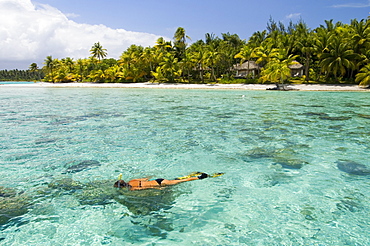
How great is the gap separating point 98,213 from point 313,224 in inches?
157

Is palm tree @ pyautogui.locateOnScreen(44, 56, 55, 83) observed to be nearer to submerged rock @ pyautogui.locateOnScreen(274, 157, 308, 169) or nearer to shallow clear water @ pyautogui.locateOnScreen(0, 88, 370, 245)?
shallow clear water @ pyautogui.locateOnScreen(0, 88, 370, 245)

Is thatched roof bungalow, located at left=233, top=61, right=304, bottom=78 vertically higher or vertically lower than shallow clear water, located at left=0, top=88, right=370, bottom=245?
higher

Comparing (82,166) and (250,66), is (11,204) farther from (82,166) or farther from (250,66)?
(250,66)

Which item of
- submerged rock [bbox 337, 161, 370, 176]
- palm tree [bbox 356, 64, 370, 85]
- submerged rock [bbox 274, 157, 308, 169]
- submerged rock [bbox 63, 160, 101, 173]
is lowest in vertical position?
submerged rock [bbox 337, 161, 370, 176]

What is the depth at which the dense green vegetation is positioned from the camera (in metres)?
43.9

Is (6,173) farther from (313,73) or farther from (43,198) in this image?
(313,73)

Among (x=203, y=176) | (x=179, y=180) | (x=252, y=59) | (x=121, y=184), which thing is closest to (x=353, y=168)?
(x=203, y=176)

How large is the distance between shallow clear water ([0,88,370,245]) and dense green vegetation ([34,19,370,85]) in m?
37.2

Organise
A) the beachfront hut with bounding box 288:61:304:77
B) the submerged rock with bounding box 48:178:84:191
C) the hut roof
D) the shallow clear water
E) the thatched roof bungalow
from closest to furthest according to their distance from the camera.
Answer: the shallow clear water, the submerged rock with bounding box 48:178:84:191, the beachfront hut with bounding box 288:61:304:77, the thatched roof bungalow, the hut roof

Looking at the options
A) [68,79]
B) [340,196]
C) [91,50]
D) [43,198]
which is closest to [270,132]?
[340,196]

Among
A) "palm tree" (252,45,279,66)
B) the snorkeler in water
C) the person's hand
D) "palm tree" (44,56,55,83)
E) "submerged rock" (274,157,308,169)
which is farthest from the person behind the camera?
"palm tree" (44,56,55,83)

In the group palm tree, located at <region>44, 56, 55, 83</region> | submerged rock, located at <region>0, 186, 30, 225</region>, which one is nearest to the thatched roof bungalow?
submerged rock, located at <region>0, 186, 30, 225</region>

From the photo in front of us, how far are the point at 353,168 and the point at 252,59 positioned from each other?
59.6 m

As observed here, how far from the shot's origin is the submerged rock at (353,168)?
Result: 7.04 metres
